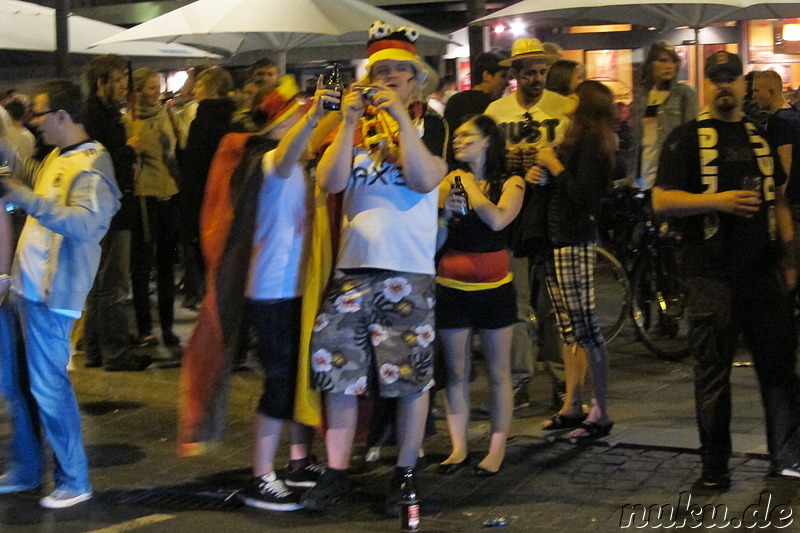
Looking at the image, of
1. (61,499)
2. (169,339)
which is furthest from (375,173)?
(169,339)

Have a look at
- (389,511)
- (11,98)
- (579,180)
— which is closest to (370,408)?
(389,511)

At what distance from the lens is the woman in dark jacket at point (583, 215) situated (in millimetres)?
6586

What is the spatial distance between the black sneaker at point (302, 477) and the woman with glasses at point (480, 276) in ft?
2.19

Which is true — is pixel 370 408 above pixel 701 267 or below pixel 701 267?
below

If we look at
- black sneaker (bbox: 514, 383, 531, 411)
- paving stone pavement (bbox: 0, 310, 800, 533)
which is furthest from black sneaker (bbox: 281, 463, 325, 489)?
black sneaker (bbox: 514, 383, 531, 411)

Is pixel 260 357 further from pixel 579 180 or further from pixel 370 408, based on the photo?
pixel 579 180

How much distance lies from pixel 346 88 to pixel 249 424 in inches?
99.4

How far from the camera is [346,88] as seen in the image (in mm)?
5398

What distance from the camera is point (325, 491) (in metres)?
5.34

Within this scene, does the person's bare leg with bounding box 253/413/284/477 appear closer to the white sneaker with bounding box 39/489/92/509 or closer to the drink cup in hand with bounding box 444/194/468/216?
the white sneaker with bounding box 39/489/92/509

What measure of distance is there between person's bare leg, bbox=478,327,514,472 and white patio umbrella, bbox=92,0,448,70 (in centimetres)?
427

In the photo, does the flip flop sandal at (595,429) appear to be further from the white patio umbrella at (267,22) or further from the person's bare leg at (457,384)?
the white patio umbrella at (267,22)

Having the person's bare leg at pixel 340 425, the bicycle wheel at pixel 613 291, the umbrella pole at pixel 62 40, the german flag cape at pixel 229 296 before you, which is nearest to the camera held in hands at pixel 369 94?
the german flag cape at pixel 229 296

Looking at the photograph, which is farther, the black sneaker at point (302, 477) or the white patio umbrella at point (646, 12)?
the white patio umbrella at point (646, 12)
